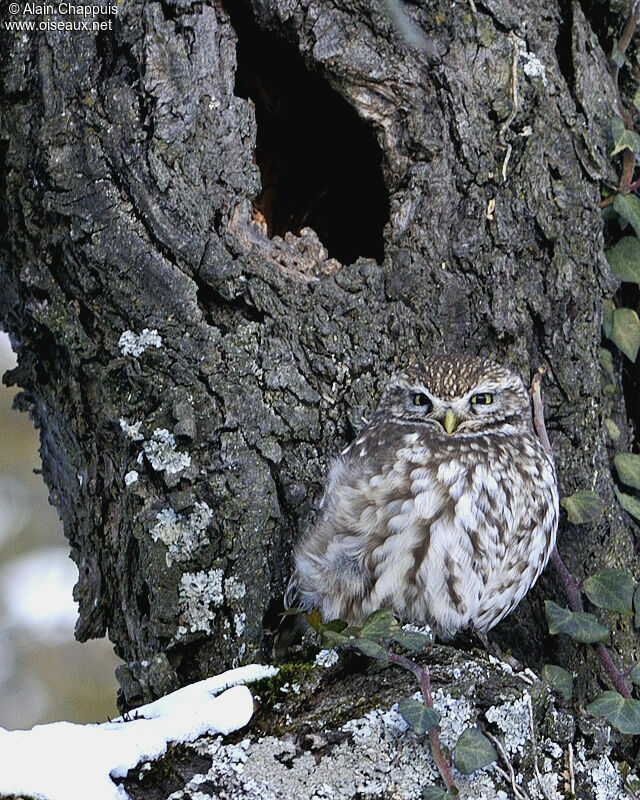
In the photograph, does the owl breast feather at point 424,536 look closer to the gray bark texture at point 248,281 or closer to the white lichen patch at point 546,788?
the gray bark texture at point 248,281

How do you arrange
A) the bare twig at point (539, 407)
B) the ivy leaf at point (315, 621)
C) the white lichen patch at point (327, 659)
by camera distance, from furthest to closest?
the bare twig at point (539, 407) → the ivy leaf at point (315, 621) → the white lichen patch at point (327, 659)

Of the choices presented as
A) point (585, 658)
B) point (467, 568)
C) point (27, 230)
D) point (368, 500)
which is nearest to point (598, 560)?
point (585, 658)

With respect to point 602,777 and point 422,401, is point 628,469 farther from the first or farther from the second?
point 602,777

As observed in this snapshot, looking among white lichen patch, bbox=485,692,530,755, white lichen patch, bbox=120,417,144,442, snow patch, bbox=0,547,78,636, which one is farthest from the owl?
snow patch, bbox=0,547,78,636

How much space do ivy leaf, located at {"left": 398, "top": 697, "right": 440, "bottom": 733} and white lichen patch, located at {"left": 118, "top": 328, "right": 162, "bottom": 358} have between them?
4.32ft

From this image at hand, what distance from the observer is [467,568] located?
2.85 meters

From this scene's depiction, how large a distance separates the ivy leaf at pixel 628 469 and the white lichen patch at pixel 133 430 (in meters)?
1.58

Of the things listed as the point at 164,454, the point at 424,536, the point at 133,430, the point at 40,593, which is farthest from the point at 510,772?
the point at 40,593

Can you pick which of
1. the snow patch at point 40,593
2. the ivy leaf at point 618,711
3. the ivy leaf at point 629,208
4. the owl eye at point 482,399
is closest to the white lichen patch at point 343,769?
the ivy leaf at point 618,711

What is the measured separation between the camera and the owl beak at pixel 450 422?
3.03m

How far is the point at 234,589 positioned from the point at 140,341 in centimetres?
77

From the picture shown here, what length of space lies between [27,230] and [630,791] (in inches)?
89.0

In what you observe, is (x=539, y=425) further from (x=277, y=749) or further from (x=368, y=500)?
(x=277, y=749)

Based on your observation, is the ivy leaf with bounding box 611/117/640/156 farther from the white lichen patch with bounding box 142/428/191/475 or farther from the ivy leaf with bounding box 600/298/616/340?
the white lichen patch with bounding box 142/428/191/475
